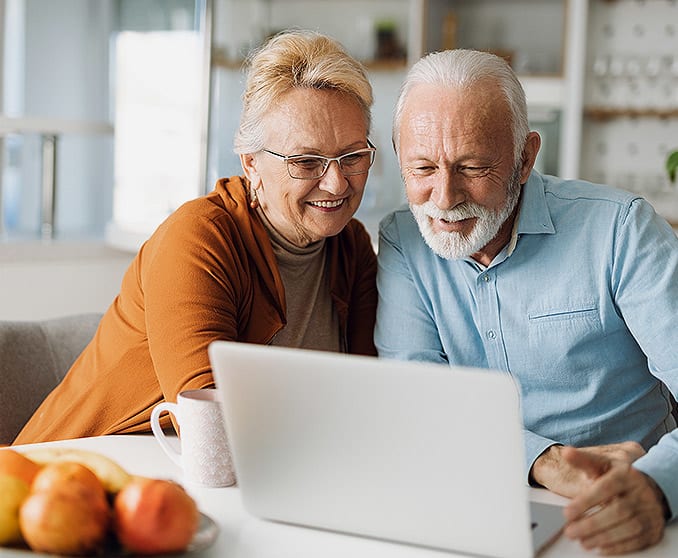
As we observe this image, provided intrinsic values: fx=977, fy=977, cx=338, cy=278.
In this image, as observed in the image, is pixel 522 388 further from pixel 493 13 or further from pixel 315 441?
pixel 493 13

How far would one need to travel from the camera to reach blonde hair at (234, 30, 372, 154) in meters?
1.58

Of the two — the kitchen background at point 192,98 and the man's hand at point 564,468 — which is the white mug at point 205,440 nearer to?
the man's hand at point 564,468

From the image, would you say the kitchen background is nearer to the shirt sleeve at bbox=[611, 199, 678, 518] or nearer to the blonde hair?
the blonde hair

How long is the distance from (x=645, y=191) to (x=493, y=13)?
121cm

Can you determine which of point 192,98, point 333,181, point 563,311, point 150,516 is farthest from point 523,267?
point 192,98

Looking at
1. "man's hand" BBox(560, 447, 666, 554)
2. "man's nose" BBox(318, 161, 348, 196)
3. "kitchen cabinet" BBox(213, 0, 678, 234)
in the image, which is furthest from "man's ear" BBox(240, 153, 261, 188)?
"kitchen cabinet" BBox(213, 0, 678, 234)

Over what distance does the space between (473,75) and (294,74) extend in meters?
0.29

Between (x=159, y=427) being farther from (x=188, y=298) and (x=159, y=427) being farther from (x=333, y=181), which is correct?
(x=333, y=181)

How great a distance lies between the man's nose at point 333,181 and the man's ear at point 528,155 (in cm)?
29

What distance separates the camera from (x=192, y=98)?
441 cm

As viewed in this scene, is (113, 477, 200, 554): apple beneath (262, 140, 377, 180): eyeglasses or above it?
beneath

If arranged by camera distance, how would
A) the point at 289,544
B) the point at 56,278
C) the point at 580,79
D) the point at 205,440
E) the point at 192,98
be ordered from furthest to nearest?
the point at 580,79, the point at 192,98, the point at 56,278, the point at 205,440, the point at 289,544

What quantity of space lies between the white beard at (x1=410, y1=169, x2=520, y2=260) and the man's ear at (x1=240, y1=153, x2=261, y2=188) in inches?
10.9

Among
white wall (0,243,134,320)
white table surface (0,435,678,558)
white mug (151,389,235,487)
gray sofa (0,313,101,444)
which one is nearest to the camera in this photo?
white table surface (0,435,678,558)
